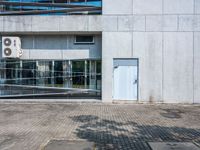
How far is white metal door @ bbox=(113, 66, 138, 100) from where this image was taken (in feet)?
54.2

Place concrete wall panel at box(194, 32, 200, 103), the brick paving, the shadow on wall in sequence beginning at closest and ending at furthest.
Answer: the shadow on wall → the brick paving → concrete wall panel at box(194, 32, 200, 103)

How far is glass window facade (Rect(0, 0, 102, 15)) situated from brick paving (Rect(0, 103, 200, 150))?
18.8ft

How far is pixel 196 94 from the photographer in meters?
16.2

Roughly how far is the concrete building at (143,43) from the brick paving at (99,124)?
1.13 m

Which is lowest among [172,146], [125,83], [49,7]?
[172,146]

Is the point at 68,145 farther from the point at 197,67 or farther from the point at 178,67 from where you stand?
the point at 197,67

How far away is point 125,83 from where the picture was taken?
16.6 m

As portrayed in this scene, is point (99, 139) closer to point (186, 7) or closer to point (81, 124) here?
point (81, 124)

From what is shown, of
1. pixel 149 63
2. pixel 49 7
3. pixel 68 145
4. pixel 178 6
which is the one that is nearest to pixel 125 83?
pixel 149 63

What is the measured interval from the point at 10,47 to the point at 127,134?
10516 mm

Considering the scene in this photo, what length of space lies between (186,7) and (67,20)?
6741 millimetres

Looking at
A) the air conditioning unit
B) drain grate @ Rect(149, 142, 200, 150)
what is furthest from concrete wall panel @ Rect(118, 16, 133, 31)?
drain grate @ Rect(149, 142, 200, 150)

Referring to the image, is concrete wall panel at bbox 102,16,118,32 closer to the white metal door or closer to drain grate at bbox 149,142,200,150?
the white metal door

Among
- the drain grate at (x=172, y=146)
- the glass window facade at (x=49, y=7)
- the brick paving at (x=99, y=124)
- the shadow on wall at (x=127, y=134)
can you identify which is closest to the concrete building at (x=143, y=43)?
the glass window facade at (x=49, y=7)
